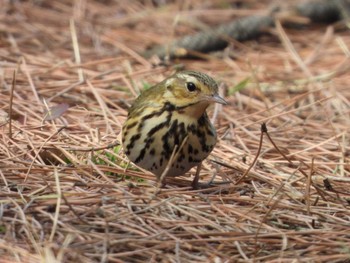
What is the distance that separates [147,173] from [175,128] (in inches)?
22.6

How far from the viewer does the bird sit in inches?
147

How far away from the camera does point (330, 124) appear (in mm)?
5242

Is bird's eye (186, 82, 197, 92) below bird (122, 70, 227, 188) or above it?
above

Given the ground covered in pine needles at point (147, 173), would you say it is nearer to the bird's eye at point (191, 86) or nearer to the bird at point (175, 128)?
the bird at point (175, 128)

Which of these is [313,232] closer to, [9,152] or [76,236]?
[76,236]

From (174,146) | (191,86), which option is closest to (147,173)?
(174,146)

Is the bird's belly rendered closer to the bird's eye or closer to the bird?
the bird

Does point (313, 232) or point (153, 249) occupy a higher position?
point (313, 232)

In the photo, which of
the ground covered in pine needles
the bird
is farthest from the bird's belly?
the ground covered in pine needles

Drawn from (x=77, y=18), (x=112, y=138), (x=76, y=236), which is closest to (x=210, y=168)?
(x=112, y=138)

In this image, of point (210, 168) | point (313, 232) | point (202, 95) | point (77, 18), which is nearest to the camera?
point (313, 232)

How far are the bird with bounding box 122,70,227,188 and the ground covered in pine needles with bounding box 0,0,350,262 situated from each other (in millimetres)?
146

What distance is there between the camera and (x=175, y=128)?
372cm

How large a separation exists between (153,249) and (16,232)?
530 millimetres
